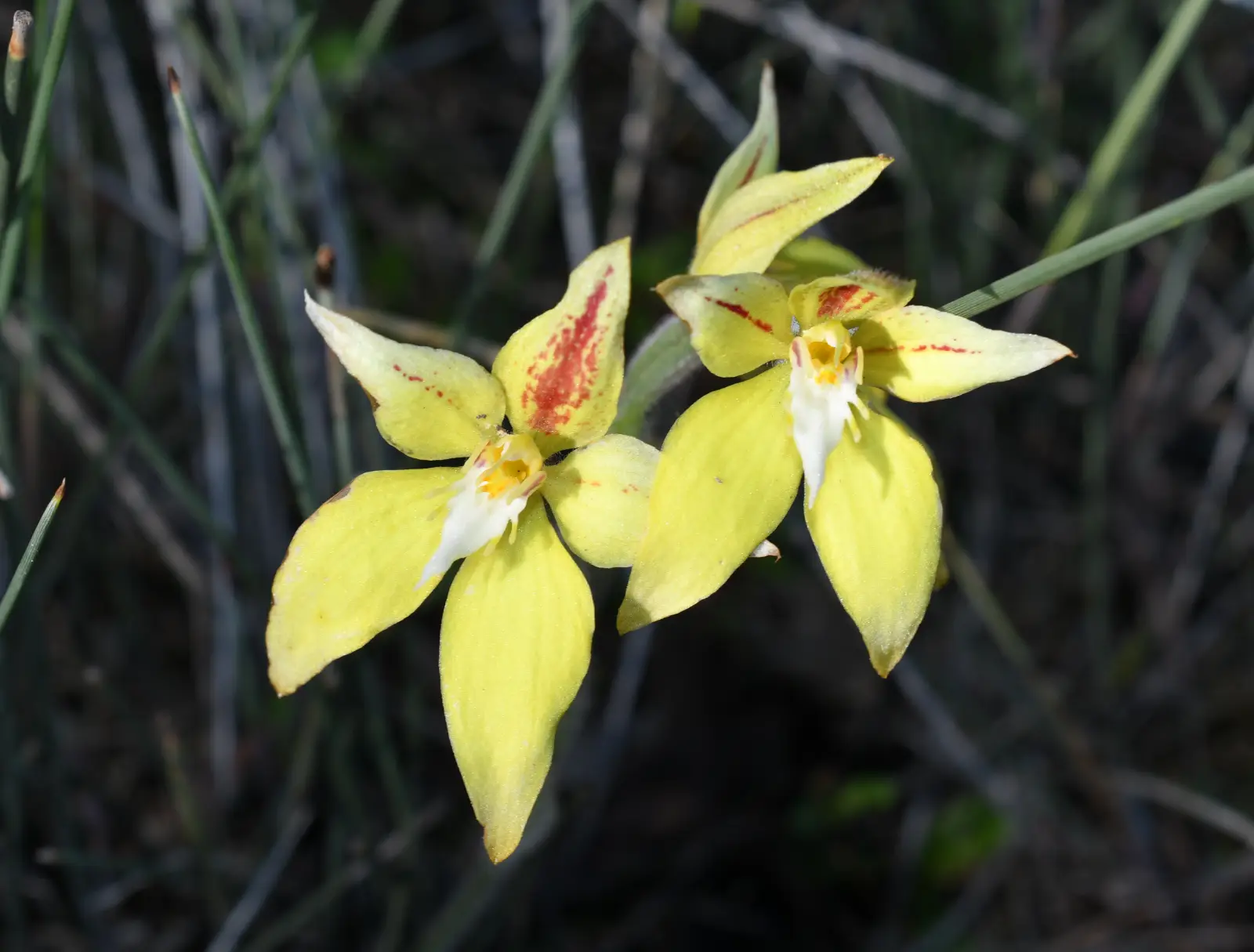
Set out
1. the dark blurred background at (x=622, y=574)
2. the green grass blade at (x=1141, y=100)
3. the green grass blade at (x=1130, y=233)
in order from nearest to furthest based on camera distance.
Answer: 1. the green grass blade at (x=1130, y=233)
2. the green grass blade at (x=1141, y=100)
3. the dark blurred background at (x=622, y=574)

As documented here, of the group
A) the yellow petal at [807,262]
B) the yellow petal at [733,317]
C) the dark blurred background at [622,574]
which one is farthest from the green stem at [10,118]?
the yellow petal at [807,262]

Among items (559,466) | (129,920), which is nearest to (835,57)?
(559,466)

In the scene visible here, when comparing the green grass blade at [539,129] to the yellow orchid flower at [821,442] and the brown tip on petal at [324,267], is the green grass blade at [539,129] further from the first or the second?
the yellow orchid flower at [821,442]

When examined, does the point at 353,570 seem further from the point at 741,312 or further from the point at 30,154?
the point at 30,154

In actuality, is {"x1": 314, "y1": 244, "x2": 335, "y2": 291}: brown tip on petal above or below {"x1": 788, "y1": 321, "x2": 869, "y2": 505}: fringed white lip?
above

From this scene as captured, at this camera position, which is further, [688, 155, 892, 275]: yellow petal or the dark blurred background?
the dark blurred background

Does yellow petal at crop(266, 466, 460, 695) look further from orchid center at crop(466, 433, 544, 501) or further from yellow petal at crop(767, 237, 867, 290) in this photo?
yellow petal at crop(767, 237, 867, 290)

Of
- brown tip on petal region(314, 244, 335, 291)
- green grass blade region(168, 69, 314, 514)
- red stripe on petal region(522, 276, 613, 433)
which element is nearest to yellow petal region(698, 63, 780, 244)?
red stripe on petal region(522, 276, 613, 433)

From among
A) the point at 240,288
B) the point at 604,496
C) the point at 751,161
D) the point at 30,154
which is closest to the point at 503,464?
the point at 604,496
